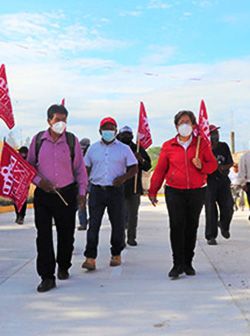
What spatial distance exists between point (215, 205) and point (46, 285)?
4424 mm

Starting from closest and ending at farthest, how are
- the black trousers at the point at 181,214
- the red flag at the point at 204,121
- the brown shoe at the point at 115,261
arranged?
the black trousers at the point at 181,214 < the brown shoe at the point at 115,261 < the red flag at the point at 204,121

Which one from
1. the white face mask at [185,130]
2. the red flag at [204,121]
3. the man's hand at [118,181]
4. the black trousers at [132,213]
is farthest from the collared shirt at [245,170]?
the white face mask at [185,130]

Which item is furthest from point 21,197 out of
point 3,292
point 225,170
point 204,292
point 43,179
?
point 225,170

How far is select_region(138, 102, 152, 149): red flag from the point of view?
10.5 m

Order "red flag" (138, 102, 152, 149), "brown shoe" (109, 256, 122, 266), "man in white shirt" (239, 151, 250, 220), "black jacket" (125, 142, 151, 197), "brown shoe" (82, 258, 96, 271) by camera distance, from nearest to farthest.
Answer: "brown shoe" (82, 258, 96, 271)
"brown shoe" (109, 256, 122, 266)
"black jacket" (125, 142, 151, 197)
"red flag" (138, 102, 152, 149)
"man in white shirt" (239, 151, 250, 220)

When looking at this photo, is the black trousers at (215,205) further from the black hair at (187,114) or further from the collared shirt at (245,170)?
the black hair at (187,114)

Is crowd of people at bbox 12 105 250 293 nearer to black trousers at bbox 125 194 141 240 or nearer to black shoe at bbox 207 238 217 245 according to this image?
black trousers at bbox 125 194 141 240

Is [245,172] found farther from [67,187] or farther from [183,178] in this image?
[67,187]

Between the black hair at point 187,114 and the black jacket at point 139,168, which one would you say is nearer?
the black hair at point 187,114

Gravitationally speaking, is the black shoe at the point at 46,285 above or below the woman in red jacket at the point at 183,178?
below

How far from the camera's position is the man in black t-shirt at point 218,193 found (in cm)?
975

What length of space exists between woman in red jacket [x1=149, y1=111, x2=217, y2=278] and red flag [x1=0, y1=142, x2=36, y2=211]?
4.88 ft

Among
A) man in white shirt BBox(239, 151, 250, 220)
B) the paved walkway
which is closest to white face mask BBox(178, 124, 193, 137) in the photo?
the paved walkway

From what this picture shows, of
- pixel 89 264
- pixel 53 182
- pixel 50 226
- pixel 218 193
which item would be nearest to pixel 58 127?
pixel 53 182
